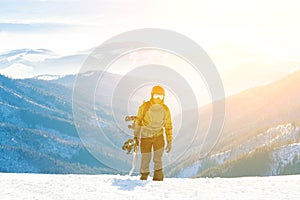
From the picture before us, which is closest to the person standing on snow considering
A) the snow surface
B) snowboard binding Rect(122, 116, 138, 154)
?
snowboard binding Rect(122, 116, 138, 154)

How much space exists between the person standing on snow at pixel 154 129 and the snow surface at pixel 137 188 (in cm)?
132

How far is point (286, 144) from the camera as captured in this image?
624 feet

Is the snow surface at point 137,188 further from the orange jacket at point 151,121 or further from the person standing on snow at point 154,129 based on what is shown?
the orange jacket at point 151,121

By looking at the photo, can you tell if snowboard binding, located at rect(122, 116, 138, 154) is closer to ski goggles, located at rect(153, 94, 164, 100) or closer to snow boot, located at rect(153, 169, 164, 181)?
ski goggles, located at rect(153, 94, 164, 100)

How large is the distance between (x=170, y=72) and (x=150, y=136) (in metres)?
4.25

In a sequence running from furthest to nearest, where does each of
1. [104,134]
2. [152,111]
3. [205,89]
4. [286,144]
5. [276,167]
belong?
[286,144], [276,167], [152,111], [104,134], [205,89]

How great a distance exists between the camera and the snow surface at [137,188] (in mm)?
11633

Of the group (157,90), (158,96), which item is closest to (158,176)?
(158,96)

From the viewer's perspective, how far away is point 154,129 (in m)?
15.1

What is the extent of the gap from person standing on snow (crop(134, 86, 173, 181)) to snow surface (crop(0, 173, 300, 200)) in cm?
132

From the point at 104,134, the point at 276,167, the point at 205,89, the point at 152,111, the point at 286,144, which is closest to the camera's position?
the point at 205,89

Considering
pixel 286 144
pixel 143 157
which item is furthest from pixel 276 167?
pixel 143 157

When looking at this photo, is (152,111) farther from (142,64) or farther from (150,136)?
(142,64)

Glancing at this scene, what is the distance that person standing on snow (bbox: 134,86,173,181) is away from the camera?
48.1 ft
